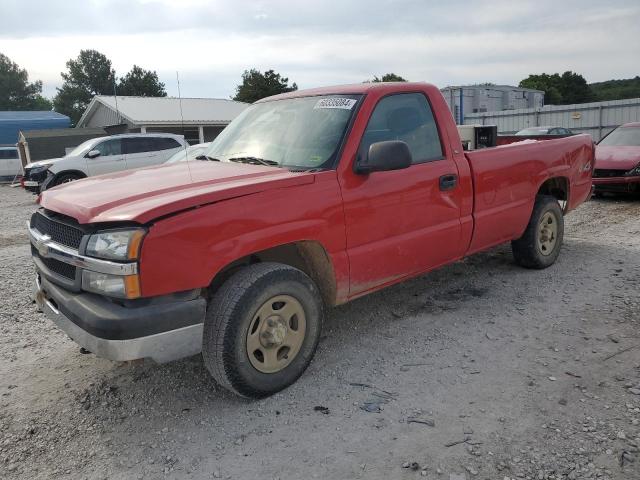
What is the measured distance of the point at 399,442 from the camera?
2705 millimetres

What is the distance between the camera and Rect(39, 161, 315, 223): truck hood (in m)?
2.77

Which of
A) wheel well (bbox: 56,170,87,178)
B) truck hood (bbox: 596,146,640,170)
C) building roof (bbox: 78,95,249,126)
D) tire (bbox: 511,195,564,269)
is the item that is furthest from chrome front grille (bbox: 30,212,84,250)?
building roof (bbox: 78,95,249,126)

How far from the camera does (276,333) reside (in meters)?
3.13

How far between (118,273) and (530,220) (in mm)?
4107

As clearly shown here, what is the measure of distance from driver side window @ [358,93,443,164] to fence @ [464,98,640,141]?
21453 millimetres

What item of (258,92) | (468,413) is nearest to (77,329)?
(468,413)

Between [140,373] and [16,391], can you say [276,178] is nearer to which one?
[140,373]

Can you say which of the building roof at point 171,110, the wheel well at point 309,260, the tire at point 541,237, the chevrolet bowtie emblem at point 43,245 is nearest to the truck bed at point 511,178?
the tire at point 541,237

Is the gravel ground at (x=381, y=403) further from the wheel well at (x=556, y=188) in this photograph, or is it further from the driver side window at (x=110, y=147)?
the driver side window at (x=110, y=147)

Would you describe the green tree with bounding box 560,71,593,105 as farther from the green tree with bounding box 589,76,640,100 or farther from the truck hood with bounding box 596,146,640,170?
the truck hood with bounding box 596,146,640,170

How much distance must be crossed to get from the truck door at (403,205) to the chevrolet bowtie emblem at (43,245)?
1853 mm

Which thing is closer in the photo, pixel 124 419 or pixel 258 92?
pixel 124 419

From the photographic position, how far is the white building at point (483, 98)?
27.5 meters

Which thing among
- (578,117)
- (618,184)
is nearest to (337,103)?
(618,184)
